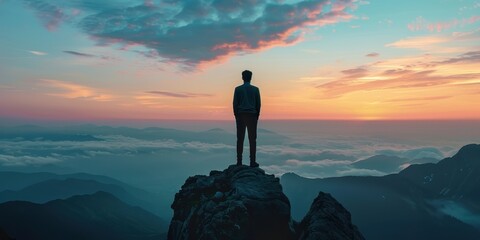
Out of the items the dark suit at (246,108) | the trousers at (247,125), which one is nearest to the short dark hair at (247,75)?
the dark suit at (246,108)

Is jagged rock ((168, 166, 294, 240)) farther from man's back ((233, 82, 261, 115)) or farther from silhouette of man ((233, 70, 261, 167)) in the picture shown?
man's back ((233, 82, 261, 115))

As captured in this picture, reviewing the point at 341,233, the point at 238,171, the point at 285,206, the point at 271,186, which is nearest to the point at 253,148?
the point at 238,171

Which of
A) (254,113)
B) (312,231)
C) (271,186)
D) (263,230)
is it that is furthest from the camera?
(254,113)

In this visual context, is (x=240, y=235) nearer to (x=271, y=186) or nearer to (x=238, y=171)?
(x=271, y=186)

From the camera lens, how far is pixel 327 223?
1716 centimetres

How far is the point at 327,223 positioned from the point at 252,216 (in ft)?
12.5

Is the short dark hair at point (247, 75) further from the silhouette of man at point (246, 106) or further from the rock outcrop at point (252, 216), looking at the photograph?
the rock outcrop at point (252, 216)

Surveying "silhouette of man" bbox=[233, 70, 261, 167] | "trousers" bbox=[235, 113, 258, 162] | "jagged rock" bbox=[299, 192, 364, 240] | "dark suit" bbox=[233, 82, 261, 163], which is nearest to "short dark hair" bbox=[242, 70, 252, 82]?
"silhouette of man" bbox=[233, 70, 261, 167]

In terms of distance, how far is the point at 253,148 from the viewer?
22.9m

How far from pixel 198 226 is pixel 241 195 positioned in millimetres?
2816

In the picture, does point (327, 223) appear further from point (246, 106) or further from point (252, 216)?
point (246, 106)

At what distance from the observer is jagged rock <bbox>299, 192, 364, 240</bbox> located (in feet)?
52.9

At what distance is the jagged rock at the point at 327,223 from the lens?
635 inches

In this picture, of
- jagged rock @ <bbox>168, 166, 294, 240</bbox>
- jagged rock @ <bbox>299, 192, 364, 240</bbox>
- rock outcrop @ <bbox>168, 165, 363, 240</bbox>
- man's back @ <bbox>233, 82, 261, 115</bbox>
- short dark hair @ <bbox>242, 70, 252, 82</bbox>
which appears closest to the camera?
jagged rock @ <bbox>299, 192, 364, 240</bbox>
